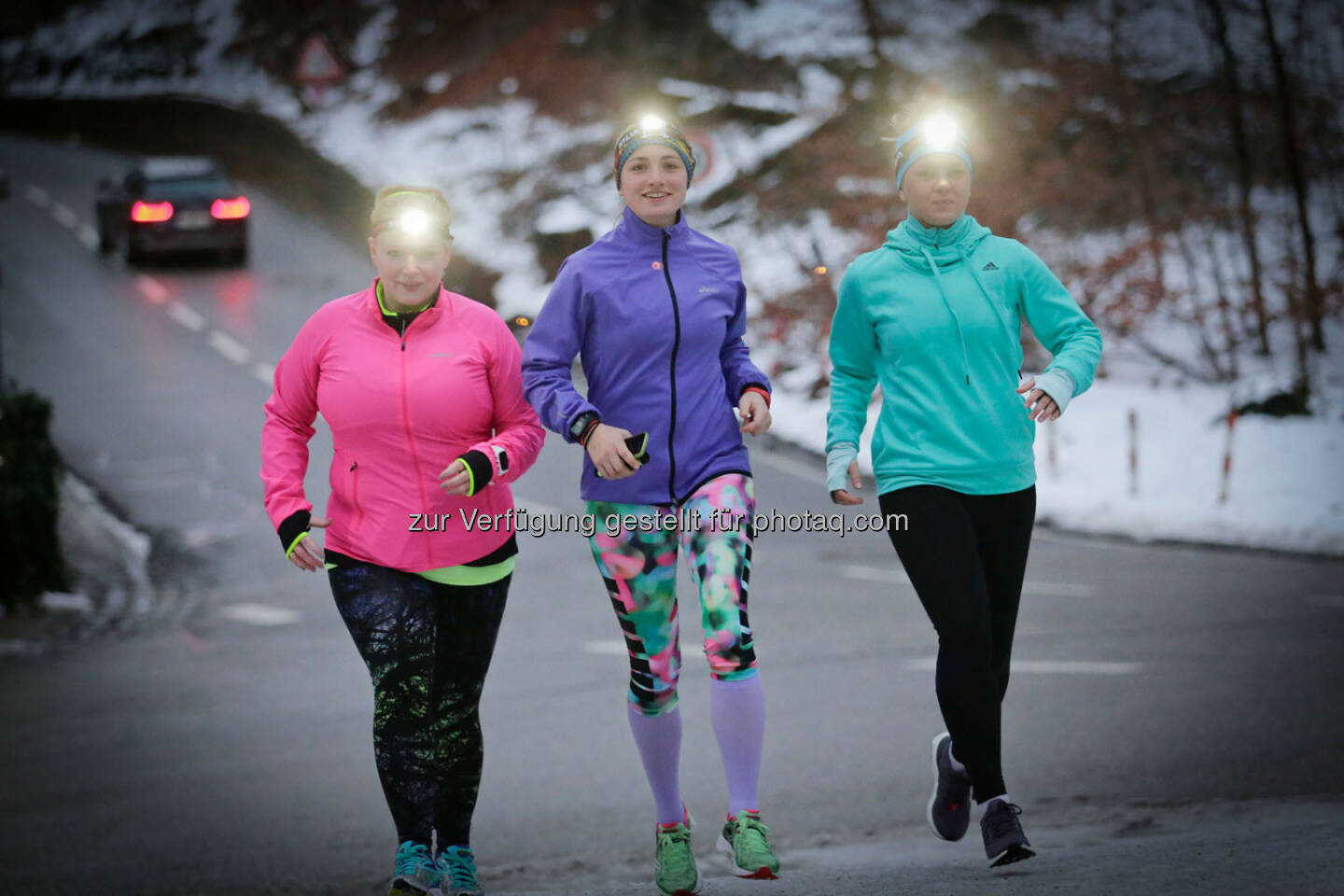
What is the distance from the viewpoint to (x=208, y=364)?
20.9 metres

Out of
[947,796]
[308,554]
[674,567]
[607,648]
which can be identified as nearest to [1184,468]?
[607,648]

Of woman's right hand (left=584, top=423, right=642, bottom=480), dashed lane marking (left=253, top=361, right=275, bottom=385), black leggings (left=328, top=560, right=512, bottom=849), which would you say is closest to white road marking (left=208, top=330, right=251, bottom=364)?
dashed lane marking (left=253, top=361, right=275, bottom=385)

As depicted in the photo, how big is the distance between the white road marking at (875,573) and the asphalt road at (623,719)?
0.03 metres

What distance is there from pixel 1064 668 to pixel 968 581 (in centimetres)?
601

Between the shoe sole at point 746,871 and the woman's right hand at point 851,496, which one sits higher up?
the woman's right hand at point 851,496

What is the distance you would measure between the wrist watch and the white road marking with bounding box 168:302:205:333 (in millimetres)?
19094

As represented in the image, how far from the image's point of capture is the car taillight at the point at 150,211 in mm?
23547

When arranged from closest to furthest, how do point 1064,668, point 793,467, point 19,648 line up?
point 1064,668
point 19,648
point 793,467

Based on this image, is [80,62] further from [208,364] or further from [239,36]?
[208,364]

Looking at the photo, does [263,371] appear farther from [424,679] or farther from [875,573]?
[424,679]

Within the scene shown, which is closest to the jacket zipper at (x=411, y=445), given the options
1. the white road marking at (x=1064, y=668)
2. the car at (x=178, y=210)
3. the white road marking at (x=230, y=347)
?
the white road marking at (x=1064, y=668)

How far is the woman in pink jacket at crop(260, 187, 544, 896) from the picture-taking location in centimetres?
470

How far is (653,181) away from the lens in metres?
4.74

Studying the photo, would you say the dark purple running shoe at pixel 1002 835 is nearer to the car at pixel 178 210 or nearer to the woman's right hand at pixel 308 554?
the woman's right hand at pixel 308 554
